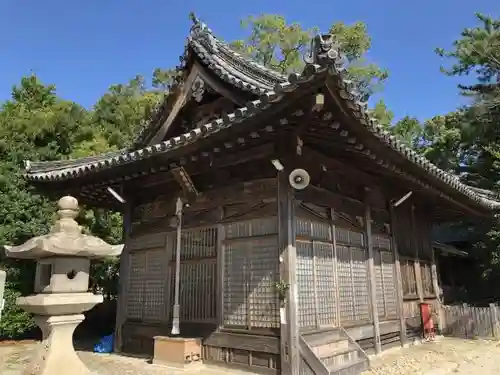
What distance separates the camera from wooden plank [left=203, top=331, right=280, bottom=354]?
6.78m

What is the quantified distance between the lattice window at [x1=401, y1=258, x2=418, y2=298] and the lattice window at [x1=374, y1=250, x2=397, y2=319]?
93 cm

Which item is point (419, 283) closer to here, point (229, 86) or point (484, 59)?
point (229, 86)

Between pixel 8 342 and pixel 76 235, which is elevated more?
pixel 76 235

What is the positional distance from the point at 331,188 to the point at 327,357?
10.6ft

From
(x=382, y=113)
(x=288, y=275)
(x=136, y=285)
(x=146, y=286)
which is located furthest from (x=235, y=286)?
(x=382, y=113)

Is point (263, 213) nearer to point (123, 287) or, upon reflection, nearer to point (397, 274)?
point (123, 287)

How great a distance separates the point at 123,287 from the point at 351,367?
560 cm

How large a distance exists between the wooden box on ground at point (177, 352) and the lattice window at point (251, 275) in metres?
0.75

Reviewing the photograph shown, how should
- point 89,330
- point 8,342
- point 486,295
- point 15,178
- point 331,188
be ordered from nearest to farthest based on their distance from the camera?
point 331,188
point 8,342
point 15,178
point 89,330
point 486,295

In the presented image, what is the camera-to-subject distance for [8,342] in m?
11.8

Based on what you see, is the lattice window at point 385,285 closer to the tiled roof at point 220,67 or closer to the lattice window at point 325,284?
the lattice window at point 325,284

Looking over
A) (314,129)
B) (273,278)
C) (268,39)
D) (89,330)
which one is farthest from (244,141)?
(268,39)

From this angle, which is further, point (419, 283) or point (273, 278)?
point (419, 283)

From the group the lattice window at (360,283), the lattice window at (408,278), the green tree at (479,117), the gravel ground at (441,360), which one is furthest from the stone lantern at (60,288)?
the green tree at (479,117)
